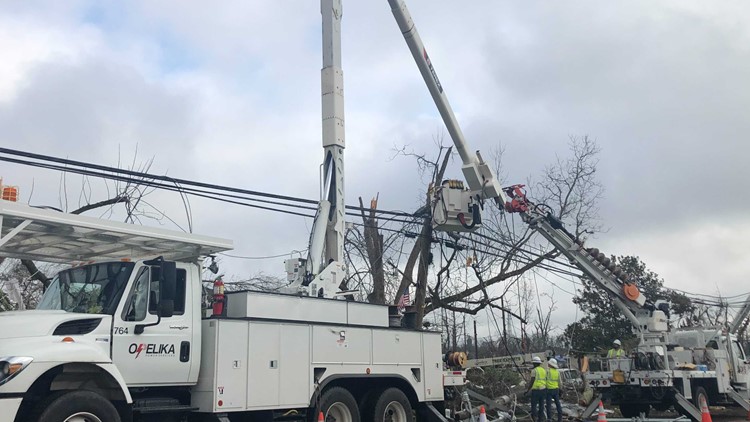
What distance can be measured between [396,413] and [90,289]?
5.57 meters

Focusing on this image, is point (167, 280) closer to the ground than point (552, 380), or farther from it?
farther from it

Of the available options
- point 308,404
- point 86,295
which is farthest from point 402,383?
point 86,295

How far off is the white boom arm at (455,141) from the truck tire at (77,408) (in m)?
9.38

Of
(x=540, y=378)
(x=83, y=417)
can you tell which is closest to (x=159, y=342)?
(x=83, y=417)

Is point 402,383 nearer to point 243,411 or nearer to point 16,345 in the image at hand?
point 243,411

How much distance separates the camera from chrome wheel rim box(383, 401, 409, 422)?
1125cm

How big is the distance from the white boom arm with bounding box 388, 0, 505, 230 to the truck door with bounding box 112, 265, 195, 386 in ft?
26.1

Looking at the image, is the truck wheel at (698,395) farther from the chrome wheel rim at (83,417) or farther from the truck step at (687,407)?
the chrome wheel rim at (83,417)

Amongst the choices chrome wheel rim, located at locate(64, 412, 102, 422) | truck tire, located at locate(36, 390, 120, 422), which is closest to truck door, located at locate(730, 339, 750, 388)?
truck tire, located at locate(36, 390, 120, 422)

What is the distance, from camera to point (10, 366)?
6.68 m

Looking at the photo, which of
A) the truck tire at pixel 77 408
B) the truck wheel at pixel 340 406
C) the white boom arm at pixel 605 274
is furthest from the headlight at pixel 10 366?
the white boom arm at pixel 605 274

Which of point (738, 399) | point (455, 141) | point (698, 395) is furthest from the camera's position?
point (738, 399)

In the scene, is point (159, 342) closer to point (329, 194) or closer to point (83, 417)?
point (83, 417)

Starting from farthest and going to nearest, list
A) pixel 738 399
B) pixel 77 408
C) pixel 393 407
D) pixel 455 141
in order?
pixel 738 399 < pixel 455 141 < pixel 393 407 < pixel 77 408
